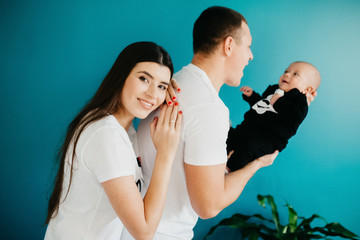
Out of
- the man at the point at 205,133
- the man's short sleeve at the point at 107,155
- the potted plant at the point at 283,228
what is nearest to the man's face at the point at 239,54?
the man at the point at 205,133

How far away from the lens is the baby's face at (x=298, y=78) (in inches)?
67.6

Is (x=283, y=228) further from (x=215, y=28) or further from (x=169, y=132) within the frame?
(x=215, y=28)

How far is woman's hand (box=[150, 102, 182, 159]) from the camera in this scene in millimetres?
1066

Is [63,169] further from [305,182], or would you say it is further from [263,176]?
[305,182]

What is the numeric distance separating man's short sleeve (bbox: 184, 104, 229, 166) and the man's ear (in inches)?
11.8

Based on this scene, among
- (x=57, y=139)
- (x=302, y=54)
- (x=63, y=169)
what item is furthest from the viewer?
(x=302, y=54)

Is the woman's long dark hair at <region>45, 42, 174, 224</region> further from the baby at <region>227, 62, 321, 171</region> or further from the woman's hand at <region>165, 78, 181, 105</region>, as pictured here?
the baby at <region>227, 62, 321, 171</region>

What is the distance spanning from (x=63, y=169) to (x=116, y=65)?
49 cm

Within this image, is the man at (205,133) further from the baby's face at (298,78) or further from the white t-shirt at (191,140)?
the baby's face at (298,78)

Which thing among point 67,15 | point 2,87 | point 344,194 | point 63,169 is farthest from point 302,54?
point 2,87

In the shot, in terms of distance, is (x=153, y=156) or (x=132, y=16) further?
(x=132, y=16)

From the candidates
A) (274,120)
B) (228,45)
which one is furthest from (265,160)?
(228,45)

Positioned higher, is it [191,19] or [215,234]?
[191,19]

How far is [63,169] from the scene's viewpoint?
3.80 ft
